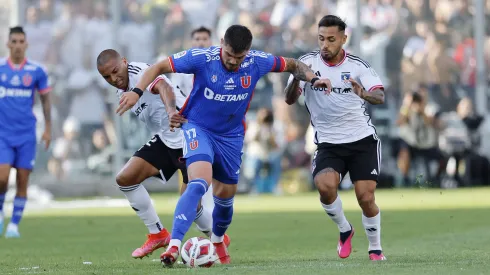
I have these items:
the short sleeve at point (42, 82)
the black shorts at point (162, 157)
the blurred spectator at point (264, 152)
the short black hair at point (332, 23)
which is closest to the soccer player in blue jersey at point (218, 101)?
the short black hair at point (332, 23)

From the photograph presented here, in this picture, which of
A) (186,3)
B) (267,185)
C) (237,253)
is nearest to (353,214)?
(237,253)

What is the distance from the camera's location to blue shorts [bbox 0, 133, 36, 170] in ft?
49.0

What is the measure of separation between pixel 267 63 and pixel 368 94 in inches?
37.3

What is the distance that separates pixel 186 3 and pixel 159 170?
51.8ft

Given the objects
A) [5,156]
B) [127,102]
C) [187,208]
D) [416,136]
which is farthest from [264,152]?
[127,102]

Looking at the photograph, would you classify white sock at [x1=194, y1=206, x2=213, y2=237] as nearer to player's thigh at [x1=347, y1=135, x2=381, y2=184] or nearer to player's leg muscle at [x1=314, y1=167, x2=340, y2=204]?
player's leg muscle at [x1=314, y1=167, x2=340, y2=204]

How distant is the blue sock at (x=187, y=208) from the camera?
29.3 ft

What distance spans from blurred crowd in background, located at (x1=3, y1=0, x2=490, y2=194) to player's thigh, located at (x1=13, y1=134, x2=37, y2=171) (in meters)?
10.9

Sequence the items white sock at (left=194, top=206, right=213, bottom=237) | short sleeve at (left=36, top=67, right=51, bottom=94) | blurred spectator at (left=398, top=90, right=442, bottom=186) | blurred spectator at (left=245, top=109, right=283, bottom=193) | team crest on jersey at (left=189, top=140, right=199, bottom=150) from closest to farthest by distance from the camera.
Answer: team crest on jersey at (left=189, top=140, right=199, bottom=150), white sock at (left=194, top=206, right=213, bottom=237), short sleeve at (left=36, top=67, right=51, bottom=94), blurred spectator at (left=245, top=109, right=283, bottom=193), blurred spectator at (left=398, top=90, right=442, bottom=186)

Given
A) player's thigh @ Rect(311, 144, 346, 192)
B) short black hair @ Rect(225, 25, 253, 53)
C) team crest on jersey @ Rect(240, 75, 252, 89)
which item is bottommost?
player's thigh @ Rect(311, 144, 346, 192)

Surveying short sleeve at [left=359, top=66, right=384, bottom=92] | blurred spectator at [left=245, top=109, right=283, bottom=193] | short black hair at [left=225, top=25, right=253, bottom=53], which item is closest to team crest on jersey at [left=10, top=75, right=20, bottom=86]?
short sleeve at [left=359, top=66, right=384, bottom=92]

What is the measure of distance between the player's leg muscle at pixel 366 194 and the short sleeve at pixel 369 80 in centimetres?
90

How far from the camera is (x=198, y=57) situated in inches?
376

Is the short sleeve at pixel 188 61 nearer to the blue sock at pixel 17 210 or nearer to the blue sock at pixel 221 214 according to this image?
the blue sock at pixel 221 214
